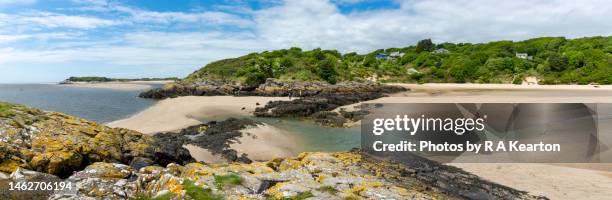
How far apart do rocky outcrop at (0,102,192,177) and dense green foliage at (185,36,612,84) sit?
4708 centimetres

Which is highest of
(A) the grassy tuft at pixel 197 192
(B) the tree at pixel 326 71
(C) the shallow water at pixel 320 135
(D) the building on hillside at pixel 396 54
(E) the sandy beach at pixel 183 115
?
(D) the building on hillside at pixel 396 54

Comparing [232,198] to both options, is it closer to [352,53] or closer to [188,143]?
[188,143]

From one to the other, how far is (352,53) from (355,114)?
95314mm

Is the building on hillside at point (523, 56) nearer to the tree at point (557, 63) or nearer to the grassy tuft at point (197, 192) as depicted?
the tree at point (557, 63)

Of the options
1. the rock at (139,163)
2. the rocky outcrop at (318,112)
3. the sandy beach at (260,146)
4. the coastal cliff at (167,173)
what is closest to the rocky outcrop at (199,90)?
the rocky outcrop at (318,112)

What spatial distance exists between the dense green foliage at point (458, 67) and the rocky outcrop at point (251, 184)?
50287 mm

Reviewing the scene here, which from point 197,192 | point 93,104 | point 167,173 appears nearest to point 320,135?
point 167,173

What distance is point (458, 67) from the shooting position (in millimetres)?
78188

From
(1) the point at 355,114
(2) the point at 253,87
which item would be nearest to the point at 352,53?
(2) the point at 253,87

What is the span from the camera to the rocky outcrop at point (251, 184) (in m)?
8.23

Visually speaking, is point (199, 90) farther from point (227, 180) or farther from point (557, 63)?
point (557, 63)

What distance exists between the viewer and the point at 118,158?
38.5ft

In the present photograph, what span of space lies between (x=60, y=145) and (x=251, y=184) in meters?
5.97

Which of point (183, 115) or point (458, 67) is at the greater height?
point (458, 67)
